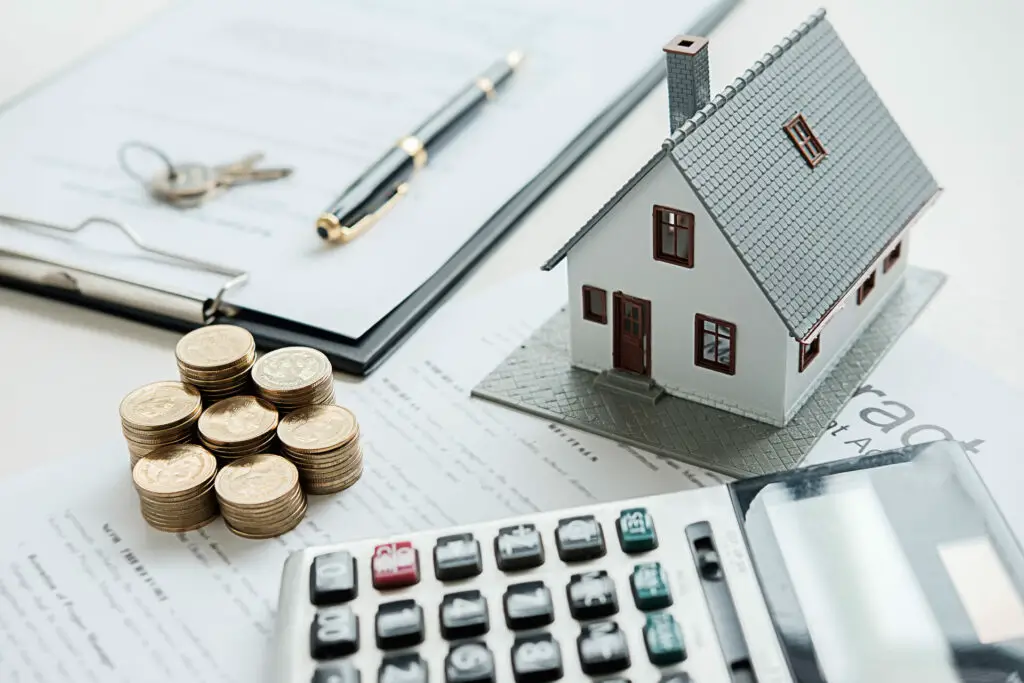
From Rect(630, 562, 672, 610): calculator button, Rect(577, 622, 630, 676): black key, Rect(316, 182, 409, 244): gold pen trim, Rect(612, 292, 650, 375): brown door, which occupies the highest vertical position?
Rect(612, 292, 650, 375): brown door

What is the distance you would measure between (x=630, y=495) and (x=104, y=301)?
38 cm

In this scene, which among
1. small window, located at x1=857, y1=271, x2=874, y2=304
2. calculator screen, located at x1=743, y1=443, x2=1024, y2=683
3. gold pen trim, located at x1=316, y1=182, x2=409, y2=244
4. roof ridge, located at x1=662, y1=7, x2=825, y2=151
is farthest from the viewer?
gold pen trim, located at x1=316, y1=182, x2=409, y2=244

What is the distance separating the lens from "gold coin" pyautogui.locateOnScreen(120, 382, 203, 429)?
0.73 meters

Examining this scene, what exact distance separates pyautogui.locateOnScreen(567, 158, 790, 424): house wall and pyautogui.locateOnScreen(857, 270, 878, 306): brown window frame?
0.33 feet

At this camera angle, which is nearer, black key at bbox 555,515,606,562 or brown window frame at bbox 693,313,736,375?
black key at bbox 555,515,606,562

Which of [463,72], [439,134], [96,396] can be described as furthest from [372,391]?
[463,72]

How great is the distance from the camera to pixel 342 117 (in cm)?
107

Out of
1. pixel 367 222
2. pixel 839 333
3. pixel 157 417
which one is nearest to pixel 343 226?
pixel 367 222

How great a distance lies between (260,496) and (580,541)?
0.18m

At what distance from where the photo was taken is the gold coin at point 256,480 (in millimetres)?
701

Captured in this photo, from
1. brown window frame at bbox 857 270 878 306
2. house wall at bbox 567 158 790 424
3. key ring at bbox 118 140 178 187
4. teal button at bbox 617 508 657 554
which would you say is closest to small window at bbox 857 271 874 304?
brown window frame at bbox 857 270 878 306

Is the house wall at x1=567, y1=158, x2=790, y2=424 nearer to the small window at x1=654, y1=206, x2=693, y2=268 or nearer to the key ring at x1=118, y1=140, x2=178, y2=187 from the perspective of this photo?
the small window at x1=654, y1=206, x2=693, y2=268

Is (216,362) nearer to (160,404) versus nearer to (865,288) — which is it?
(160,404)

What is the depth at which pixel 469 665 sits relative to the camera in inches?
23.0
